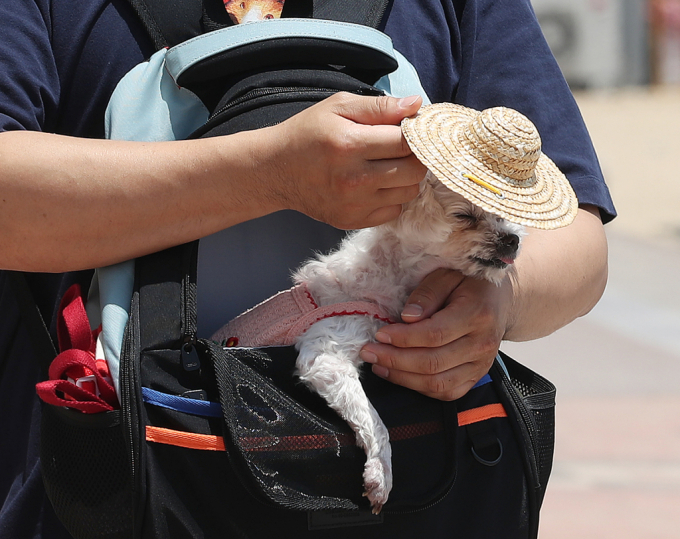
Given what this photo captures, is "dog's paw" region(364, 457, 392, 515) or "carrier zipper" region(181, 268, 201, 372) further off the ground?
"carrier zipper" region(181, 268, 201, 372)

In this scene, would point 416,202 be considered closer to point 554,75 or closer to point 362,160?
point 362,160

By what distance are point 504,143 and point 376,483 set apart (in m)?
0.62

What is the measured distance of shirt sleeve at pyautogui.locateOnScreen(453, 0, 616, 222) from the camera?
1.77 metres

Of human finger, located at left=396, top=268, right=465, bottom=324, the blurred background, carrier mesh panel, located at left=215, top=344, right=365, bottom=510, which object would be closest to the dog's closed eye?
human finger, located at left=396, top=268, right=465, bottom=324

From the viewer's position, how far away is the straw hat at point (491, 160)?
1.35 metres

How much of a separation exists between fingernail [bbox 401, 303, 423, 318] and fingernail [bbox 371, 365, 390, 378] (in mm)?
115

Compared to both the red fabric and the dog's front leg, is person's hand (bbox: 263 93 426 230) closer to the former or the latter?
the dog's front leg

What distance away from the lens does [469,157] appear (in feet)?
4.55

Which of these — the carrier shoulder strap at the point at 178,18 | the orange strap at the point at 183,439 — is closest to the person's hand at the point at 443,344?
the orange strap at the point at 183,439

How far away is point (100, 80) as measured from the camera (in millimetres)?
1612

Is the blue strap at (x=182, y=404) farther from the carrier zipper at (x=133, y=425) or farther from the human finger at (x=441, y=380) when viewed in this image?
the human finger at (x=441, y=380)

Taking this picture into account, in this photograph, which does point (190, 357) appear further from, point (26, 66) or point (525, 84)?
point (525, 84)

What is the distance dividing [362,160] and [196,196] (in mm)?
294

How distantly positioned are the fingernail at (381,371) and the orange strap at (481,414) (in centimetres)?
15
